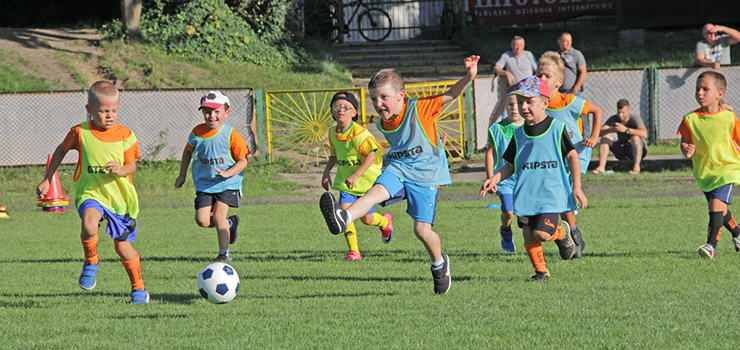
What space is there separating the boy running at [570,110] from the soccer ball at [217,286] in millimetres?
3562

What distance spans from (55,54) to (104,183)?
16.9 metres

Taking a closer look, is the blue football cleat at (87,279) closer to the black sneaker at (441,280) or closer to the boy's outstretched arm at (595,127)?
the black sneaker at (441,280)

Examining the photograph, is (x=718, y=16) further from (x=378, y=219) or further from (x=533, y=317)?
(x=533, y=317)

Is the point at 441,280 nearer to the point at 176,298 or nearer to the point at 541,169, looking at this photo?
the point at 541,169

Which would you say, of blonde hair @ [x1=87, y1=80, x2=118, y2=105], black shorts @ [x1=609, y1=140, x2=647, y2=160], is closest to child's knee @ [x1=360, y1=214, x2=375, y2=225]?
blonde hair @ [x1=87, y1=80, x2=118, y2=105]

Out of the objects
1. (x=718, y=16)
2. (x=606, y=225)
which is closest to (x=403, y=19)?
(x=718, y=16)

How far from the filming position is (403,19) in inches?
1096

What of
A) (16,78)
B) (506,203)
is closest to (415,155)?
(506,203)

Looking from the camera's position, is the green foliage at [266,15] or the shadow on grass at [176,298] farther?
the green foliage at [266,15]

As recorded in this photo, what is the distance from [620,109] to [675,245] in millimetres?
6780

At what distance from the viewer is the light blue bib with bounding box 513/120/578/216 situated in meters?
6.07

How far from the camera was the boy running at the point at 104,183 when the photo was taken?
5.86 metres

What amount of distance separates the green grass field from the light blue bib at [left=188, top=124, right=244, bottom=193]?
0.79 metres

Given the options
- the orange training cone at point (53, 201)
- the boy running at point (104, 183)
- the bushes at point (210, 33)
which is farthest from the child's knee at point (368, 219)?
the bushes at point (210, 33)
